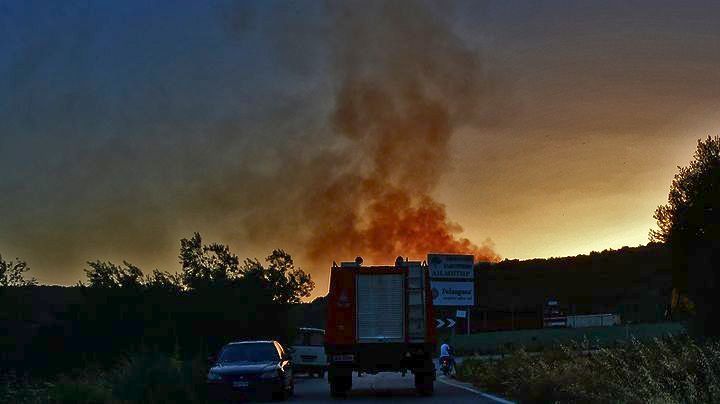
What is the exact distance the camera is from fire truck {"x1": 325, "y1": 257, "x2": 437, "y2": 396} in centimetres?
2508

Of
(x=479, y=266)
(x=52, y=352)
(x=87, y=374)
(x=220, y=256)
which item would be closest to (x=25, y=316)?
(x=52, y=352)

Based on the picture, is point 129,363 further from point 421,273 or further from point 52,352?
point 52,352

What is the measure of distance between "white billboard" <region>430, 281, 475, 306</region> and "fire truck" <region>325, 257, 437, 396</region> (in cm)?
2583

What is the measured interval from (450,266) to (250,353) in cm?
2748

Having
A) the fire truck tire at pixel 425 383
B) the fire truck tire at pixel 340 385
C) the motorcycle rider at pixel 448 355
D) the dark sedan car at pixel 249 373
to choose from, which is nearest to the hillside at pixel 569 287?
the motorcycle rider at pixel 448 355

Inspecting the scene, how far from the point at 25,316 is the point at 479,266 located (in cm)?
8891

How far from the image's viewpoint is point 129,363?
22266 millimetres

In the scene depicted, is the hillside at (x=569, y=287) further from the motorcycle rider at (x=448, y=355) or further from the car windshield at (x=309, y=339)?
the motorcycle rider at (x=448, y=355)

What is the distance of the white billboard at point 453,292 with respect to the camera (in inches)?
2016

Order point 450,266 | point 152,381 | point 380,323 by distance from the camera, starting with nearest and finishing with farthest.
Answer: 1. point 152,381
2. point 380,323
3. point 450,266

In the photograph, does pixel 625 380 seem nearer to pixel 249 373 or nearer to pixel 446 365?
pixel 249 373

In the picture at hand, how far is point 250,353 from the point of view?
24.9m

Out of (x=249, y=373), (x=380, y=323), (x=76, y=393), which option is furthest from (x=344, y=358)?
(x=76, y=393)

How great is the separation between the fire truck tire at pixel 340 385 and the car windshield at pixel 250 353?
1.64 metres
